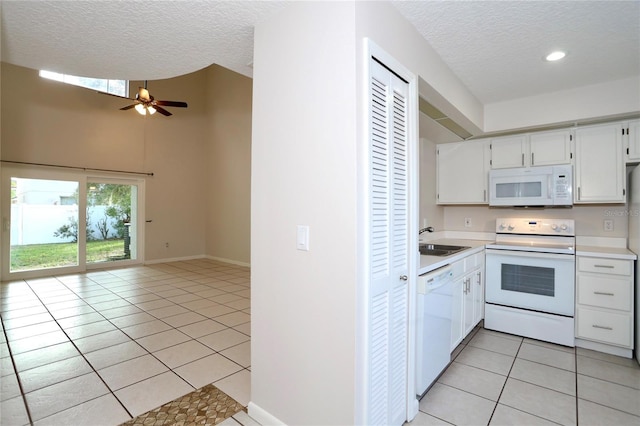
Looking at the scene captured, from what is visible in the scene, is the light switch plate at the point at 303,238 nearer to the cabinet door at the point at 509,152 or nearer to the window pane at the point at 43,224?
the cabinet door at the point at 509,152

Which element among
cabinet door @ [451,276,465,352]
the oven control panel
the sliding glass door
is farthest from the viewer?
the sliding glass door

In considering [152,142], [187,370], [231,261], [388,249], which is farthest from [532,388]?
[152,142]

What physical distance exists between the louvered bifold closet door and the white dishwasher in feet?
0.60

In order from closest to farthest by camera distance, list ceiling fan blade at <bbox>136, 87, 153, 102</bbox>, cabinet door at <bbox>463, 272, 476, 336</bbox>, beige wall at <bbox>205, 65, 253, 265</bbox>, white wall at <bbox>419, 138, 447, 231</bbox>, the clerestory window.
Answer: cabinet door at <bbox>463, 272, 476, 336</bbox> → white wall at <bbox>419, 138, 447, 231</bbox> → ceiling fan blade at <bbox>136, 87, 153, 102</bbox> → the clerestory window → beige wall at <bbox>205, 65, 253, 265</bbox>

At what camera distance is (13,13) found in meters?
1.77

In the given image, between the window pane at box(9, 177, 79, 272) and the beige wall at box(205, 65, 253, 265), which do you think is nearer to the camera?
the window pane at box(9, 177, 79, 272)

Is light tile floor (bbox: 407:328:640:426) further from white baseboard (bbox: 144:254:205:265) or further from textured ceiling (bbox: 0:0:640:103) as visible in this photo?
white baseboard (bbox: 144:254:205:265)

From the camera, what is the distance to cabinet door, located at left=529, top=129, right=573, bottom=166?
3.13 meters

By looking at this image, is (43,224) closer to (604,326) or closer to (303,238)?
(303,238)

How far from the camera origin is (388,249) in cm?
162

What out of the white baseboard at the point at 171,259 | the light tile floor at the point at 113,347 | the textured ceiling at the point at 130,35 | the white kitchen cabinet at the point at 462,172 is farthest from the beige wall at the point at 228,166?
the textured ceiling at the point at 130,35

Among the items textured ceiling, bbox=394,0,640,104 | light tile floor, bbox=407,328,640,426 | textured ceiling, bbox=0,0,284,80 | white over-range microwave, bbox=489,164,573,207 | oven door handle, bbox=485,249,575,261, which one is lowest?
light tile floor, bbox=407,328,640,426

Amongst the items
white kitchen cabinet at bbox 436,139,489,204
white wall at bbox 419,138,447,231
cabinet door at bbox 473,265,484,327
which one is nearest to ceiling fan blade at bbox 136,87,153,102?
white wall at bbox 419,138,447,231

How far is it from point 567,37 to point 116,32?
9.75ft
